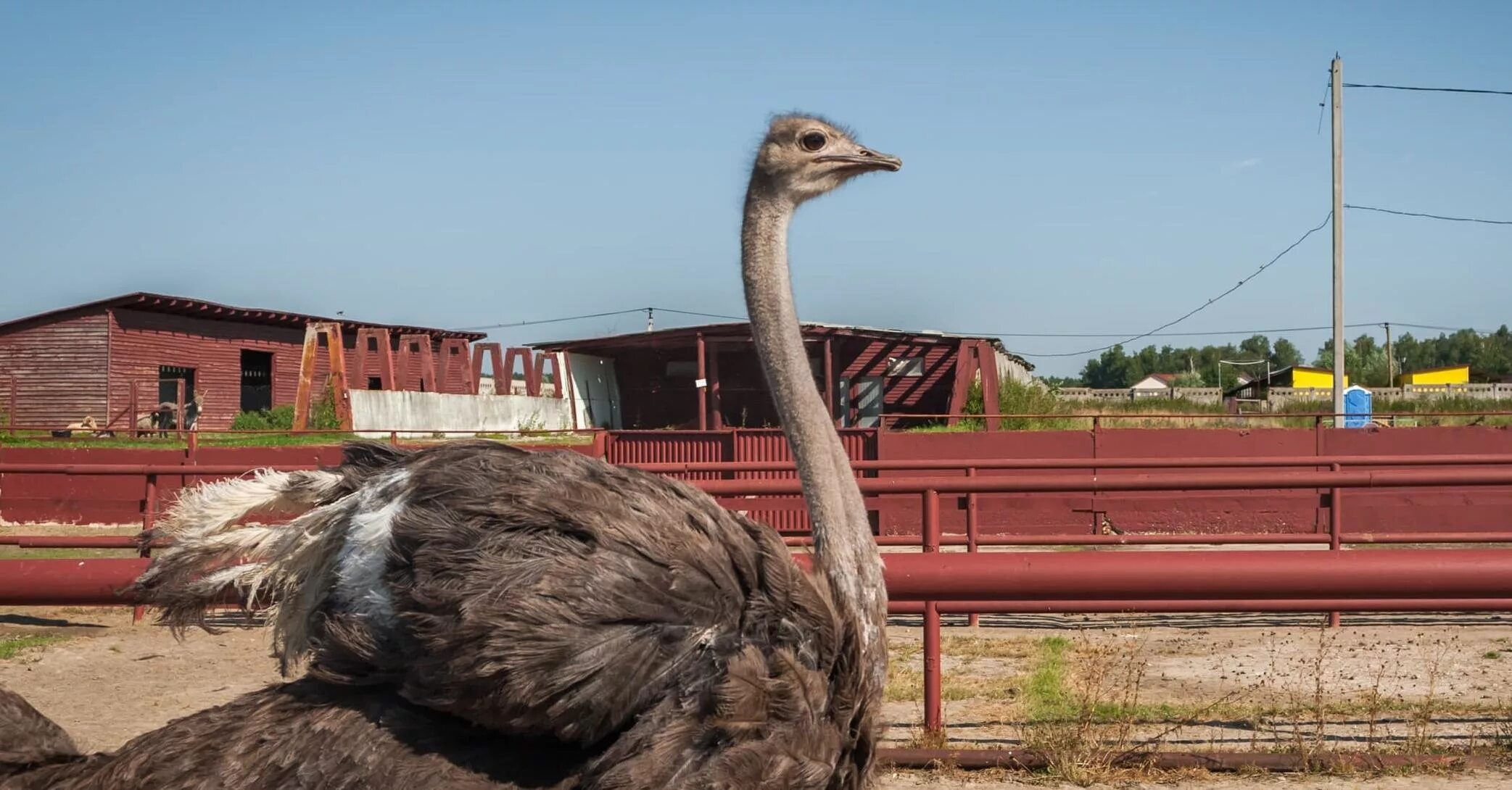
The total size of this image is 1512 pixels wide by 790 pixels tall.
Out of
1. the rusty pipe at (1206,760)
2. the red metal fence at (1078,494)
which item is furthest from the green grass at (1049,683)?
the red metal fence at (1078,494)

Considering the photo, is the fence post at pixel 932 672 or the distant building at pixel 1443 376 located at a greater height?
the distant building at pixel 1443 376

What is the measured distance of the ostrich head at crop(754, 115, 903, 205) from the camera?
324cm

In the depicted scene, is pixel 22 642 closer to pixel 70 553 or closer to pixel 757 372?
pixel 70 553

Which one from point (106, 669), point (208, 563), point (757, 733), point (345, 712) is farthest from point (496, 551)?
point (106, 669)

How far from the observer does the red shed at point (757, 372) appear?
23703 mm

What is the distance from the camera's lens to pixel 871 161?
3447 mm

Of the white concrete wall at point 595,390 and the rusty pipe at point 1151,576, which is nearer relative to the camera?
the rusty pipe at point 1151,576

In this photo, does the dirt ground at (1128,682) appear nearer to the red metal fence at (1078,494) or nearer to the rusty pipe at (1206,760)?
the rusty pipe at (1206,760)

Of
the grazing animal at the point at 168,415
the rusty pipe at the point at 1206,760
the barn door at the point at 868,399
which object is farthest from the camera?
the grazing animal at the point at 168,415

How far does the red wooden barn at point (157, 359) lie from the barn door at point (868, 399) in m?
10.3

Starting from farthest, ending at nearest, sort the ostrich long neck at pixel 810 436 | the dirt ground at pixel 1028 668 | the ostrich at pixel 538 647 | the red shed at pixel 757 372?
1. the red shed at pixel 757 372
2. the dirt ground at pixel 1028 668
3. the ostrich long neck at pixel 810 436
4. the ostrich at pixel 538 647

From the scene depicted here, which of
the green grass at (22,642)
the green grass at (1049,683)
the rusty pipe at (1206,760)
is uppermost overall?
the rusty pipe at (1206,760)

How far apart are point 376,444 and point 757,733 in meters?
1.04

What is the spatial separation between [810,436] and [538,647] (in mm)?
896
